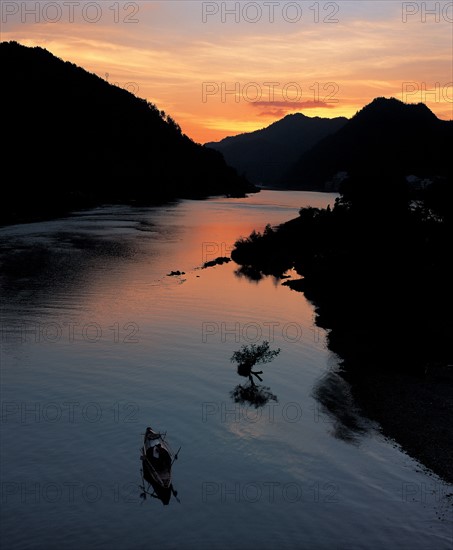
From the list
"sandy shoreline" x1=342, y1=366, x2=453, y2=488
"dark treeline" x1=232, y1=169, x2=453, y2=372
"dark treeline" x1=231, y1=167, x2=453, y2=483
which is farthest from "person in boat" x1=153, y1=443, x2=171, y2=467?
"dark treeline" x1=232, y1=169, x2=453, y2=372

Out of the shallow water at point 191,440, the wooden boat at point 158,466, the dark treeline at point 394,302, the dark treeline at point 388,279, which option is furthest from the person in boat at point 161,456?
the dark treeline at point 388,279

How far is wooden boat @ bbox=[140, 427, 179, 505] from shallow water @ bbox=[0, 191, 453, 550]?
0.65m

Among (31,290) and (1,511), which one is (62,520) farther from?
(31,290)

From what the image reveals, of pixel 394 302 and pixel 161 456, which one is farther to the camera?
pixel 394 302

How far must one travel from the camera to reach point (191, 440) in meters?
35.3

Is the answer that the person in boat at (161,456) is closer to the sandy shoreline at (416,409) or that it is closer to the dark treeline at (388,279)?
the sandy shoreline at (416,409)

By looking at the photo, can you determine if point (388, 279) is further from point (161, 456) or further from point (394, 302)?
point (161, 456)

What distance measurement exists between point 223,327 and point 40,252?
195ft

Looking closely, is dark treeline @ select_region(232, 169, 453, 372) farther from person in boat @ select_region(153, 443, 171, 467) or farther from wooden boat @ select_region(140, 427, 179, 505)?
person in boat @ select_region(153, 443, 171, 467)

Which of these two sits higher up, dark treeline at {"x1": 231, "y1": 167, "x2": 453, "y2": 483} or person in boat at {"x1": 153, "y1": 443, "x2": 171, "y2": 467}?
dark treeline at {"x1": 231, "y1": 167, "x2": 453, "y2": 483}

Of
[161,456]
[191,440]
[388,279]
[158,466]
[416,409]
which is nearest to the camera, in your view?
[158,466]

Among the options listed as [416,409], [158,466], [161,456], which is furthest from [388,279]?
[158,466]

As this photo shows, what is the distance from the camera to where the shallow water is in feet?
88.4

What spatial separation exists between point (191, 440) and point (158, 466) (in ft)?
17.9
